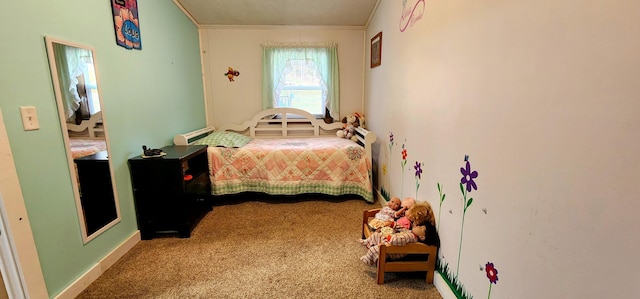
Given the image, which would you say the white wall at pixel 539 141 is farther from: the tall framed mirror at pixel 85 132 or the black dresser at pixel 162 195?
the tall framed mirror at pixel 85 132

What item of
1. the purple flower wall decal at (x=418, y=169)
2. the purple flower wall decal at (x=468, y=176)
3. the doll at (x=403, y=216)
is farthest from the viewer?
the purple flower wall decal at (x=418, y=169)

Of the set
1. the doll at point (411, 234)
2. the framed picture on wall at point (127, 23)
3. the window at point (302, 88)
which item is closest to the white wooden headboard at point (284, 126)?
the window at point (302, 88)

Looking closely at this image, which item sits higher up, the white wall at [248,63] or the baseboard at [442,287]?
the white wall at [248,63]

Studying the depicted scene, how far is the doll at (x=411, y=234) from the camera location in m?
1.59

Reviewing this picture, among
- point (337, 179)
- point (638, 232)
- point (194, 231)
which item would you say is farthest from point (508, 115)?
point (194, 231)

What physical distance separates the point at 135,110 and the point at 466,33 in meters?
2.38

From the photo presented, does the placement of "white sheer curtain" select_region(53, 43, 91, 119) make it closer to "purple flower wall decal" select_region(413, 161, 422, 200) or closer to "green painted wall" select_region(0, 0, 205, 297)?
"green painted wall" select_region(0, 0, 205, 297)

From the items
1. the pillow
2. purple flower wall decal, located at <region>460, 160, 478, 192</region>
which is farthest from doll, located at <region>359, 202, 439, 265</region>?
the pillow

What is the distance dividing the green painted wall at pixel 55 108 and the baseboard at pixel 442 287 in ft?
7.06

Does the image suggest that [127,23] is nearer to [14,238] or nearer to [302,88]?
[14,238]

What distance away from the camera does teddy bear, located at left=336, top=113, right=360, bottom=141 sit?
3434mm

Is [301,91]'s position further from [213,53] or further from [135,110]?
[135,110]

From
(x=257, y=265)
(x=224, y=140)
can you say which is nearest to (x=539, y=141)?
(x=257, y=265)

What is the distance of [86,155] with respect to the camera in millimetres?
1646
